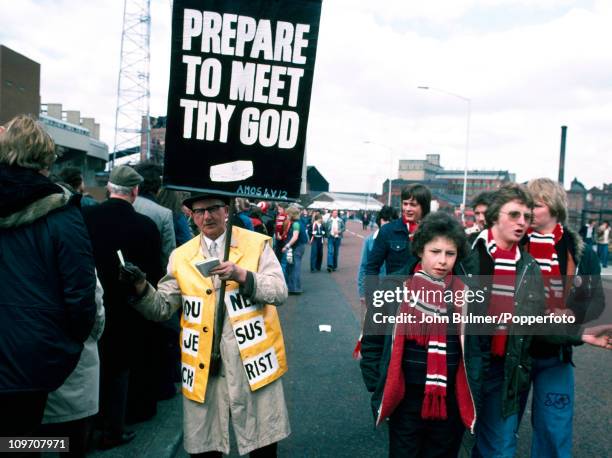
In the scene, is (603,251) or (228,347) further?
(603,251)

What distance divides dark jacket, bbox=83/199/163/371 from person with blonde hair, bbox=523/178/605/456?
2.69 meters

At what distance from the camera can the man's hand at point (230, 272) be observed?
2.79 meters

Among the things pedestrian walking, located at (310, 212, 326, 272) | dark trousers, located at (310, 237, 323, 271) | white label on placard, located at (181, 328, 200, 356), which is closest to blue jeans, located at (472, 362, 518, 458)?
white label on placard, located at (181, 328, 200, 356)

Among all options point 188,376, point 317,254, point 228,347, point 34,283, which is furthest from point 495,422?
point 317,254

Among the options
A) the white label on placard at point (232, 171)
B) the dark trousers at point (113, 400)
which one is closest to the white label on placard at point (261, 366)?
the white label on placard at point (232, 171)

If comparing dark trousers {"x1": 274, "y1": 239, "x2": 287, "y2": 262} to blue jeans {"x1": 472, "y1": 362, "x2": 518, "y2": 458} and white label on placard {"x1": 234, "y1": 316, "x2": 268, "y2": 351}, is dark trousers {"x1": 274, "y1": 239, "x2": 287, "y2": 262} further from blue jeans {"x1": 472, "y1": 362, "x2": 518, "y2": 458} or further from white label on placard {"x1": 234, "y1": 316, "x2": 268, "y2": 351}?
white label on placard {"x1": 234, "y1": 316, "x2": 268, "y2": 351}

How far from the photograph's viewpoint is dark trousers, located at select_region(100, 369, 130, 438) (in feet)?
13.4

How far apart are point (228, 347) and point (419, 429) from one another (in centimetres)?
109

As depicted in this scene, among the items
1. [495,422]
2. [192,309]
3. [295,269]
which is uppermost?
[192,309]

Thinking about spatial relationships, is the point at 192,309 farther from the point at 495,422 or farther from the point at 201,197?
the point at 495,422

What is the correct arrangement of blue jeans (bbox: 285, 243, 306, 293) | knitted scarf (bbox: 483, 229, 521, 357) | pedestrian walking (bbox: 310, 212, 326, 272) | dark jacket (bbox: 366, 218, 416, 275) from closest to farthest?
knitted scarf (bbox: 483, 229, 521, 357), dark jacket (bbox: 366, 218, 416, 275), blue jeans (bbox: 285, 243, 306, 293), pedestrian walking (bbox: 310, 212, 326, 272)

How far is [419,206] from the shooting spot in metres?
5.04

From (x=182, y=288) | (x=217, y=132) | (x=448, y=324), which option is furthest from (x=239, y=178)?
(x=448, y=324)

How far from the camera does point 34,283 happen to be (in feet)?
8.00
